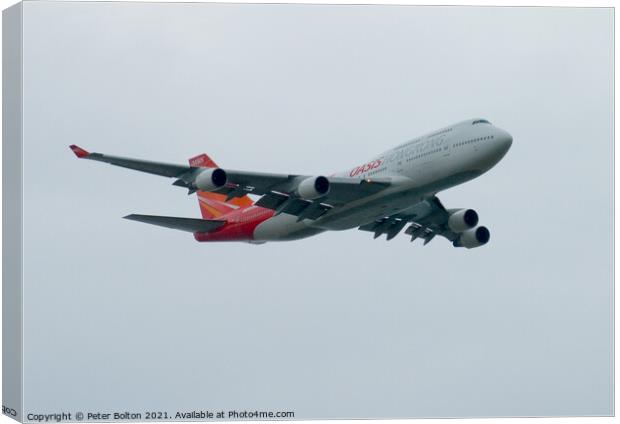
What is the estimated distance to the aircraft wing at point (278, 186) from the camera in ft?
121

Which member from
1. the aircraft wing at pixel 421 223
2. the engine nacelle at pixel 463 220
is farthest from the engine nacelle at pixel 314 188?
the engine nacelle at pixel 463 220

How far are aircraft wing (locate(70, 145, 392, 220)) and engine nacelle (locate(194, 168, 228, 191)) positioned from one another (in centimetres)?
44

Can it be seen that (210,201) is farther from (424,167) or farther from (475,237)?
(424,167)

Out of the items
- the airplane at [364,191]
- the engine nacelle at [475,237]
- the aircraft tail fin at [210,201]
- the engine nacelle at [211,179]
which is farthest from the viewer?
the aircraft tail fin at [210,201]

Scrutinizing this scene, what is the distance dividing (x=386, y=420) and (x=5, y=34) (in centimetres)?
1472

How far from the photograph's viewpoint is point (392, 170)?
38625 mm

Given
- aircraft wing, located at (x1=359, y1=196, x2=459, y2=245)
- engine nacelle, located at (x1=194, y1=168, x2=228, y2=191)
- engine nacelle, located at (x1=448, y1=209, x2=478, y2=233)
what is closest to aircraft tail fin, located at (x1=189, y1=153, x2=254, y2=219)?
aircraft wing, located at (x1=359, y1=196, x2=459, y2=245)

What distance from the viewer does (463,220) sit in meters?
42.2

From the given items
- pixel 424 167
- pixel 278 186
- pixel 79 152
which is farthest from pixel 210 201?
pixel 79 152

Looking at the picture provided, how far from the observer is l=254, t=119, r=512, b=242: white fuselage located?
121 ft

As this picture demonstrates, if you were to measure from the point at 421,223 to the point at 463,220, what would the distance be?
200cm

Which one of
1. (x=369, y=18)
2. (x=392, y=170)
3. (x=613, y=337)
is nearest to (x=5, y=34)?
(x=369, y=18)

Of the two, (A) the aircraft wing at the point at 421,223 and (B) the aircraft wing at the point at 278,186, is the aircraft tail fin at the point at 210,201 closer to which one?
(A) the aircraft wing at the point at 421,223

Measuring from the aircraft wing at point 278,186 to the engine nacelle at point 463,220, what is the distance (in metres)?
4.94
